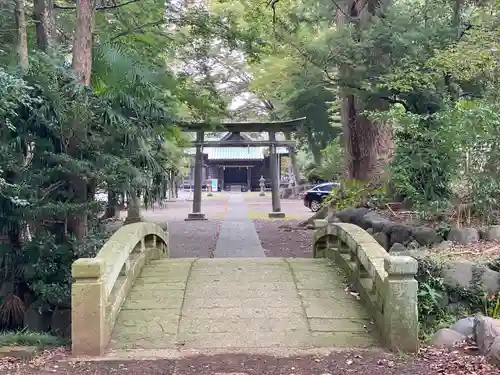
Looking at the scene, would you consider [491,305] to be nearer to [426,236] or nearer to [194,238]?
[426,236]

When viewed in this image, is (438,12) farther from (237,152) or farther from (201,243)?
(237,152)

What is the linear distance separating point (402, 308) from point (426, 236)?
2789 millimetres

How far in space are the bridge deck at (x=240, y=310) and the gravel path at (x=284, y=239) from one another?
5.14m

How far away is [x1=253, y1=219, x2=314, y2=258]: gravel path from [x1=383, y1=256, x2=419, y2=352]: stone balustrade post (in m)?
7.00

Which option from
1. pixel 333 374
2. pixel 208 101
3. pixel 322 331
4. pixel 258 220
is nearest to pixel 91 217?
pixel 322 331

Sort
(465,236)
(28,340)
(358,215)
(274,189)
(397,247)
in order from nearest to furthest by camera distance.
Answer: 1. (28,340)
2. (465,236)
3. (397,247)
4. (358,215)
5. (274,189)

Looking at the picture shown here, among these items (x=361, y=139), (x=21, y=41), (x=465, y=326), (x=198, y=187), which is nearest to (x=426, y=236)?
(x=465, y=326)

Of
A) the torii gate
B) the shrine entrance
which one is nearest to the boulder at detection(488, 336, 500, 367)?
the torii gate

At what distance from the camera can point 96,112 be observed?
6648mm

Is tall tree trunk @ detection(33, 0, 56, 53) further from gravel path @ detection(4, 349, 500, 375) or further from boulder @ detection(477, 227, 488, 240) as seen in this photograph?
boulder @ detection(477, 227, 488, 240)

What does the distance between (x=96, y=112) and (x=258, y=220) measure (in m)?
14.4

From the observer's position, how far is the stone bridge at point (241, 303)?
15.4 feet

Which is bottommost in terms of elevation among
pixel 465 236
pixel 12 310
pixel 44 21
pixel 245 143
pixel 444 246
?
pixel 12 310

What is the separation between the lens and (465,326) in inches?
194
